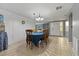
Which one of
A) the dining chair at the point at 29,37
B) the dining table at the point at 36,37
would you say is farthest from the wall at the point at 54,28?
the dining chair at the point at 29,37

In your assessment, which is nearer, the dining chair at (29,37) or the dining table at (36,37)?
the dining chair at (29,37)

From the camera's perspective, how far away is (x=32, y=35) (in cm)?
301

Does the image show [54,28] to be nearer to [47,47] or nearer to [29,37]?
[47,47]

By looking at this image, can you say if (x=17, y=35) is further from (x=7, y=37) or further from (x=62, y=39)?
(x=62, y=39)

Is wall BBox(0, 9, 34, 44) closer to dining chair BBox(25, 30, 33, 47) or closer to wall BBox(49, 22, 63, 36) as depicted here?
dining chair BBox(25, 30, 33, 47)

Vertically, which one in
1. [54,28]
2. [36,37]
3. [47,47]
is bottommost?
[47,47]

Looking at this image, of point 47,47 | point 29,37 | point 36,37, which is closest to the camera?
point 29,37

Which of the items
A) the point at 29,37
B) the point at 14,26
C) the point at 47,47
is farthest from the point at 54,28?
the point at 14,26

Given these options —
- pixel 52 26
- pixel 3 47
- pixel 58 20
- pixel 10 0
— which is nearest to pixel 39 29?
pixel 52 26

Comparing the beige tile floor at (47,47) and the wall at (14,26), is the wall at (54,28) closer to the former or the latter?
the beige tile floor at (47,47)

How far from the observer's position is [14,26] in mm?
3146

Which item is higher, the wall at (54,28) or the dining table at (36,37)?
the wall at (54,28)

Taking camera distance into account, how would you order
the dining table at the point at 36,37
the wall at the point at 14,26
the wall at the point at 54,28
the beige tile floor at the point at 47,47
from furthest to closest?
the wall at the point at 54,28 → the dining table at the point at 36,37 → the wall at the point at 14,26 → the beige tile floor at the point at 47,47

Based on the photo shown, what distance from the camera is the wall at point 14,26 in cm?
280
